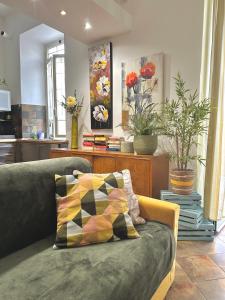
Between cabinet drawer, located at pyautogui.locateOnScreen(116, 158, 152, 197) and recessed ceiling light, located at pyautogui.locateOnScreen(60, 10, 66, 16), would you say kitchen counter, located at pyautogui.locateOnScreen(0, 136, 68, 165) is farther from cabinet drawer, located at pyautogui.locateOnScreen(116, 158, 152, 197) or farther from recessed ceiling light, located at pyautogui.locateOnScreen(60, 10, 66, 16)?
recessed ceiling light, located at pyautogui.locateOnScreen(60, 10, 66, 16)

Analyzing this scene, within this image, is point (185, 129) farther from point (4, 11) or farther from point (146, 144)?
point (4, 11)

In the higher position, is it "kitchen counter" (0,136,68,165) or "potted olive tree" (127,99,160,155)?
"potted olive tree" (127,99,160,155)

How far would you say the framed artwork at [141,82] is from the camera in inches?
112

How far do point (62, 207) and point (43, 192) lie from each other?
16 centimetres

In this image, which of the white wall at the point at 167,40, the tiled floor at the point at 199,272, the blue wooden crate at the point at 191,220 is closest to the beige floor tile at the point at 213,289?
the tiled floor at the point at 199,272

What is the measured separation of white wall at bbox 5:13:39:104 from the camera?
497 cm

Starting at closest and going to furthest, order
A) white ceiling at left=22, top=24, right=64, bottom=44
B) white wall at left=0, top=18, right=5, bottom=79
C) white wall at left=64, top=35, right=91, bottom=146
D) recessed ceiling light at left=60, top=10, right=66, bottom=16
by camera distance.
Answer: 1. recessed ceiling light at left=60, top=10, right=66, bottom=16
2. white wall at left=64, top=35, right=91, bottom=146
3. white ceiling at left=22, top=24, right=64, bottom=44
4. white wall at left=0, top=18, right=5, bottom=79

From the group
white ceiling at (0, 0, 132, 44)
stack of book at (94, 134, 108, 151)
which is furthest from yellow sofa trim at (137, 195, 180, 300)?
white ceiling at (0, 0, 132, 44)

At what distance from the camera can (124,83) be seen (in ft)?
10.3

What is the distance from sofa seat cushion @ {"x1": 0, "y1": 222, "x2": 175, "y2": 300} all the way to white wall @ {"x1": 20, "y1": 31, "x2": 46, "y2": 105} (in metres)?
4.42

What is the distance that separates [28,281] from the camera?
0.96 meters

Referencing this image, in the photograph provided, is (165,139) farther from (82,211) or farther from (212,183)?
(82,211)

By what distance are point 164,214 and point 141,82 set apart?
6.37 ft

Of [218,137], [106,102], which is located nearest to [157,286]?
[218,137]
